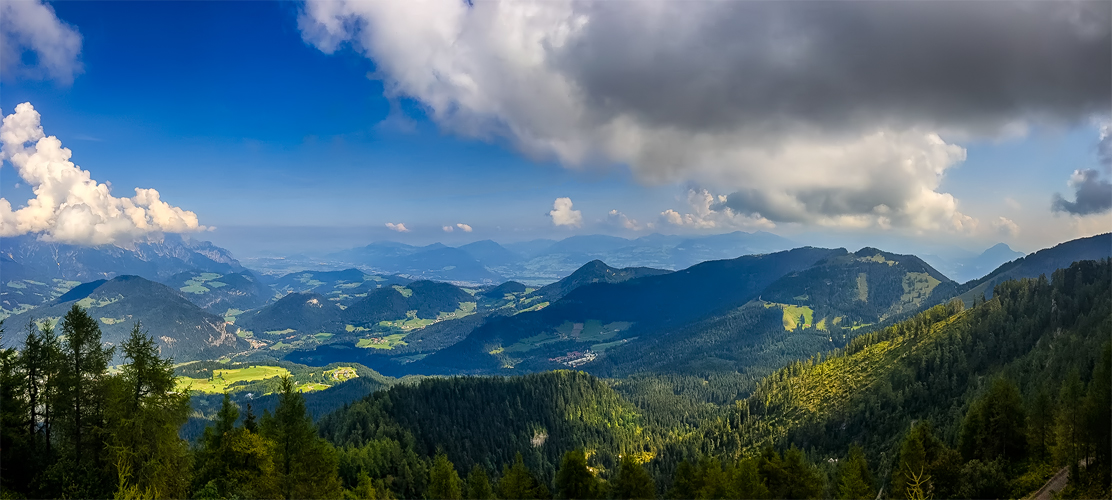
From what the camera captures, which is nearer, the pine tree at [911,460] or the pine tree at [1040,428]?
the pine tree at [911,460]

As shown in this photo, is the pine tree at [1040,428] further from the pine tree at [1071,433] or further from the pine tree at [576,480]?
the pine tree at [576,480]

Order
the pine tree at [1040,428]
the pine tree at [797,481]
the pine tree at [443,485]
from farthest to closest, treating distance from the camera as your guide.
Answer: the pine tree at [443,485]
the pine tree at [1040,428]
the pine tree at [797,481]

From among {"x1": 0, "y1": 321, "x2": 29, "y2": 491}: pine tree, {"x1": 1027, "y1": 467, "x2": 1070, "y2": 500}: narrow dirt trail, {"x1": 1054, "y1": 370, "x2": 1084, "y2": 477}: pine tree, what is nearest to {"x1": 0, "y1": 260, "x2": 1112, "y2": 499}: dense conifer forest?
{"x1": 0, "y1": 321, "x2": 29, "y2": 491}: pine tree

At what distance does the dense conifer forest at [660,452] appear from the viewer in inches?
1427

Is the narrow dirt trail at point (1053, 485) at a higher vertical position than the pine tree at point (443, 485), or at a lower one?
higher

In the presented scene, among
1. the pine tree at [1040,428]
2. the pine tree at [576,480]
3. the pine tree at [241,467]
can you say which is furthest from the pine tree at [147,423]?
the pine tree at [1040,428]

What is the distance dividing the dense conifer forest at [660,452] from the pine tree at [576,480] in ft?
0.63

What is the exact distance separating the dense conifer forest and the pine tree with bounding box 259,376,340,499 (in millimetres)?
139

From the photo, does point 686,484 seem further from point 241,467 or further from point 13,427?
point 13,427

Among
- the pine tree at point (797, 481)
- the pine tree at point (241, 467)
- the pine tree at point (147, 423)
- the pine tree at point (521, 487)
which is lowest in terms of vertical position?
the pine tree at point (521, 487)

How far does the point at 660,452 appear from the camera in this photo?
Result: 159125 millimetres

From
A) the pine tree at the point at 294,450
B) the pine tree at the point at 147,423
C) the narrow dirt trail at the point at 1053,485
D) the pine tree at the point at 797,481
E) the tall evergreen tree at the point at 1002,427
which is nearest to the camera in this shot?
the pine tree at the point at 147,423

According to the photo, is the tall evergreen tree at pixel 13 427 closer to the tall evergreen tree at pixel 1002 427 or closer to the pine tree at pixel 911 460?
the pine tree at pixel 911 460

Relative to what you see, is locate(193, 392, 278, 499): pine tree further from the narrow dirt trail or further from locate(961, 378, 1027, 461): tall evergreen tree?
locate(961, 378, 1027, 461): tall evergreen tree
